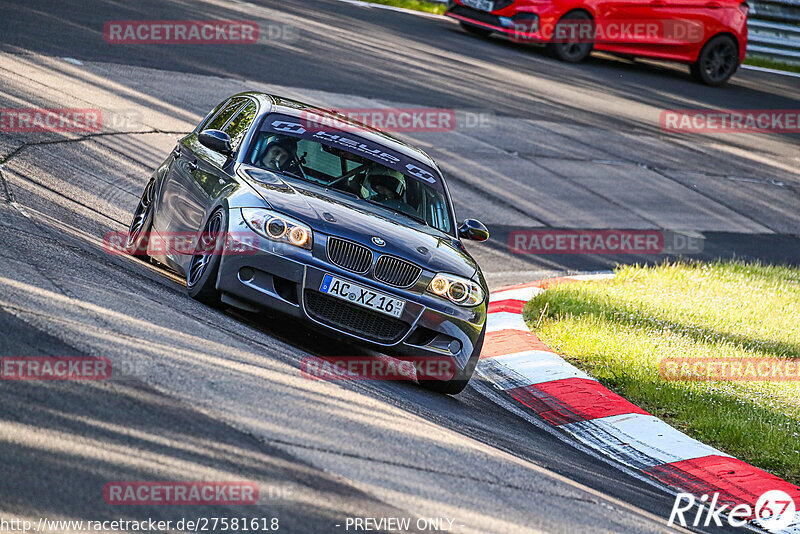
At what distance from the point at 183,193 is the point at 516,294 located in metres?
3.99

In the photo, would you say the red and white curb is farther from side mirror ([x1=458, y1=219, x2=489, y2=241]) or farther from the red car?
the red car

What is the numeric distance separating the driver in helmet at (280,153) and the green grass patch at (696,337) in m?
2.81

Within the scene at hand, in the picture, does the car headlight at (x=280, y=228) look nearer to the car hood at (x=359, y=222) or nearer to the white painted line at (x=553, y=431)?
the car hood at (x=359, y=222)

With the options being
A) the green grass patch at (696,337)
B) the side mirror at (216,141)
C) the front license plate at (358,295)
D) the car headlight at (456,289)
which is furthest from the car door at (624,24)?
the front license plate at (358,295)

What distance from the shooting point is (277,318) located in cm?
675

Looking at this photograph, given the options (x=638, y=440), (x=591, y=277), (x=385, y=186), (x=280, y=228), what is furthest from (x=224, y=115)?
(x=591, y=277)

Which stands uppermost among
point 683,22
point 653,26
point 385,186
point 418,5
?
point 683,22

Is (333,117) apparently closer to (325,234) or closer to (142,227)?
(142,227)

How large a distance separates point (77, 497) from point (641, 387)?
5.12m

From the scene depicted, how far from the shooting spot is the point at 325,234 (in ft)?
22.0

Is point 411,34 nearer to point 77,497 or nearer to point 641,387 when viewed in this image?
point 641,387

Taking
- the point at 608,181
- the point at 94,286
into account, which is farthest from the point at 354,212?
the point at 608,181

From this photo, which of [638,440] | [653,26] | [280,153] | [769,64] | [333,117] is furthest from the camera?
[769,64]

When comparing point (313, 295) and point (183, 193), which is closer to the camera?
point (313, 295)
